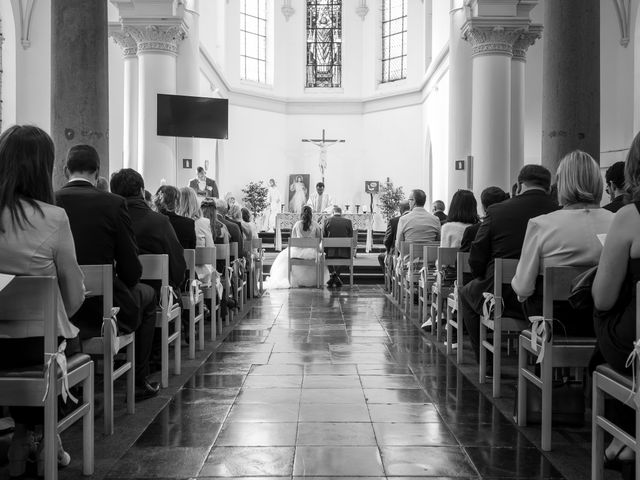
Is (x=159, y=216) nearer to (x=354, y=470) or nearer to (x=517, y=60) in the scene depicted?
(x=354, y=470)

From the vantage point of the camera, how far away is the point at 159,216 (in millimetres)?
4668

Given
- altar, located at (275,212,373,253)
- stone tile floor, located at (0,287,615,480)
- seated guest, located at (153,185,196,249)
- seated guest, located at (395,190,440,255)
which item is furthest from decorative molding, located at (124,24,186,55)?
stone tile floor, located at (0,287,615,480)

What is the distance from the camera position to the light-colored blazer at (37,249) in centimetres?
256

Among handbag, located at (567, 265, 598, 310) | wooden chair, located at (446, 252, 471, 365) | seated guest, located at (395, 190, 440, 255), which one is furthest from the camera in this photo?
seated guest, located at (395, 190, 440, 255)

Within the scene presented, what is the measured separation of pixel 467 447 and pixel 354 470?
2.02 feet

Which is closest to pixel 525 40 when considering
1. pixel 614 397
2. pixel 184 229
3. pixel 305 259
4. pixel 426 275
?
pixel 305 259

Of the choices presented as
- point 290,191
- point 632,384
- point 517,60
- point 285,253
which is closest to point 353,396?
point 632,384

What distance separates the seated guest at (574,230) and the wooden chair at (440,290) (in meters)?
2.16

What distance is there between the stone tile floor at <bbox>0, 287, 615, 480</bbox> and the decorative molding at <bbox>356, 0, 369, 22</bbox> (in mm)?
17394

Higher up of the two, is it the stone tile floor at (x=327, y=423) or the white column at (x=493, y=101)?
the white column at (x=493, y=101)

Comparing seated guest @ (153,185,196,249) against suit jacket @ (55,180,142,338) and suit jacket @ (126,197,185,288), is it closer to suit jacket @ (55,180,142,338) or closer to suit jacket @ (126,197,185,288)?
suit jacket @ (126,197,185,288)

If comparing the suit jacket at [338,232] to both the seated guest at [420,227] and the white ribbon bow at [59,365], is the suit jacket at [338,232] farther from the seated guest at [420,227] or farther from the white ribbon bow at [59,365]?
the white ribbon bow at [59,365]

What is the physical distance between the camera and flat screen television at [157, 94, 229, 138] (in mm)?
10859

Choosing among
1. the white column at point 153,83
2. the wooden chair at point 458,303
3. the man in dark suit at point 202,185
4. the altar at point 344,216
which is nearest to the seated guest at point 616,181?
the wooden chair at point 458,303
